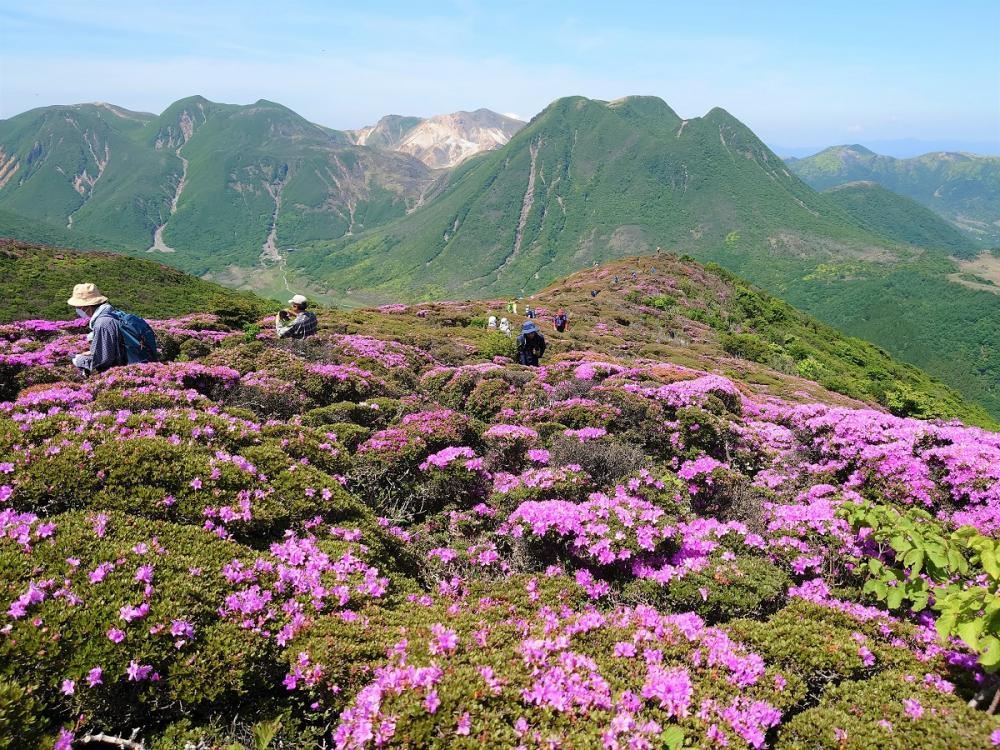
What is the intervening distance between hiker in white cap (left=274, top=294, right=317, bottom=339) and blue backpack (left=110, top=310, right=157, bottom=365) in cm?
396

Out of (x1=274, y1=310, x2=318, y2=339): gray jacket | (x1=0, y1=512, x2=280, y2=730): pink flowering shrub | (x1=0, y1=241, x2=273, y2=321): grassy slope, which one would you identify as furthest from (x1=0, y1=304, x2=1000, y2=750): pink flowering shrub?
(x1=0, y1=241, x2=273, y2=321): grassy slope

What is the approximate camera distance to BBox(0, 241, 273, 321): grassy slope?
4178cm

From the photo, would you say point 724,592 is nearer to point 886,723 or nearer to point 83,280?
point 886,723

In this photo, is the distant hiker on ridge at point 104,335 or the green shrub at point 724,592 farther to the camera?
the distant hiker on ridge at point 104,335

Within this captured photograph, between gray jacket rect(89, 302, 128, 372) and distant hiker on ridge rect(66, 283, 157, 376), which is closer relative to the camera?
distant hiker on ridge rect(66, 283, 157, 376)

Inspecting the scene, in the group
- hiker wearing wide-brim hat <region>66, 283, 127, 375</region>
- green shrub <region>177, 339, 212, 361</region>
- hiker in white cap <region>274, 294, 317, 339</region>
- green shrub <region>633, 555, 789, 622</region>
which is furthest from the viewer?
green shrub <region>177, 339, 212, 361</region>

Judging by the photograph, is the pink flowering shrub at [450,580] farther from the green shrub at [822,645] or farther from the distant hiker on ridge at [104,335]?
the distant hiker on ridge at [104,335]

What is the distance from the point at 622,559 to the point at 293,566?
12.7 feet

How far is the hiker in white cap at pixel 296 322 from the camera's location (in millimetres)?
14558

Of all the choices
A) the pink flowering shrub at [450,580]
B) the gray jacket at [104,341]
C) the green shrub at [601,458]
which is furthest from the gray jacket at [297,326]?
the green shrub at [601,458]

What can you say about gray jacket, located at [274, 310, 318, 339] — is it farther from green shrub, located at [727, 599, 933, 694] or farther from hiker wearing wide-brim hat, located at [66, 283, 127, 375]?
green shrub, located at [727, 599, 933, 694]

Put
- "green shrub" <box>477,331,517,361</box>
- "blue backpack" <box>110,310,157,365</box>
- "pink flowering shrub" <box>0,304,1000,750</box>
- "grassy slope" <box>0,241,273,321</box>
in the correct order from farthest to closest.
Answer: "grassy slope" <box>0,241,273,321</box>
"green shrub" <box>477,331,517,361</box>
"blue backpack" <box>110,310,157,365</box>
"pink flowering shrub" <box>0,304,1000,750</box>

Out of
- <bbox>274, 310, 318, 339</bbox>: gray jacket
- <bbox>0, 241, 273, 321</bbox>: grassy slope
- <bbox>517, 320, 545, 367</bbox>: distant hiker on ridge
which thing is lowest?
<bbox>0, 241, 273, 321</bbox>: grassy slope

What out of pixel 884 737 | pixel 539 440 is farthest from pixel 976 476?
pixel 539 440
